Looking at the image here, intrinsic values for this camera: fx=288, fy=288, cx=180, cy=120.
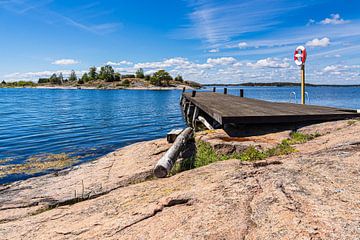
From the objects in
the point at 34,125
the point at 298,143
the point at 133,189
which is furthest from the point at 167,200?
the point at 34,125

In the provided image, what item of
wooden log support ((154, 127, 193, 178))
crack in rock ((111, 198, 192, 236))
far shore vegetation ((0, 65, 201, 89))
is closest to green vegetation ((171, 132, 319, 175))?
wooden log support ((154, 127, 193, 178))

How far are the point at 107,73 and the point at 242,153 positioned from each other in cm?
16963

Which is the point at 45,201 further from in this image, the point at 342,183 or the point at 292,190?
the point at 342,183

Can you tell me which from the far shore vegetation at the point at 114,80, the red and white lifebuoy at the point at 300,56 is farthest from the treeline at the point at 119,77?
the red and white lifebuoy at the point at 300,56

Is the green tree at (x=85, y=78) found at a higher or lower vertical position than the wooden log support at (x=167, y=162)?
higher

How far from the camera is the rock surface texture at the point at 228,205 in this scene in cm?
317

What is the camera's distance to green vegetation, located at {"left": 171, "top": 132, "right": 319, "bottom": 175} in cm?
627

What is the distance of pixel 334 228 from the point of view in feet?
9.46

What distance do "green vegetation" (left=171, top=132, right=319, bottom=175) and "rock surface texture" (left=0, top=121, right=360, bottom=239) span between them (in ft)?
1.30

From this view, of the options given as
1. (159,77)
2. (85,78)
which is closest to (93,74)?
(85,78)

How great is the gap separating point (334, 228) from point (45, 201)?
601 cm

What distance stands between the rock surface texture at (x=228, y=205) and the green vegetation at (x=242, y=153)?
0.40m

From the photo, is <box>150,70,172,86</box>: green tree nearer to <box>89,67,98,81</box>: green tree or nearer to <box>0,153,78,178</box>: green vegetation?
<box>89,67,98,81</box>: green tree

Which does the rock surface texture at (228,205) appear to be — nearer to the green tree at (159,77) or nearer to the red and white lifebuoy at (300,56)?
the red and white lifebuoy at (300,56)
